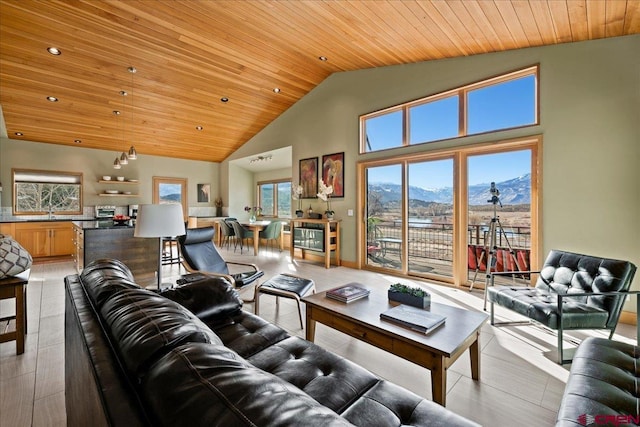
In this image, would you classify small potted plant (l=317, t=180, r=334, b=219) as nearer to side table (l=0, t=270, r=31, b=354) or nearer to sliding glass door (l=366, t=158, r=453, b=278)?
sliding glass door (l=366, t=158, r=453, b=278)

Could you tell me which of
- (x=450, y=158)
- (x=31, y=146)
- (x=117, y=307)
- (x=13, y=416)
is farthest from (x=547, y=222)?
(x=31, y=146)

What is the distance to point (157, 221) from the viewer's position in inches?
92.2

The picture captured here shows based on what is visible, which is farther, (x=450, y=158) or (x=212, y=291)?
(x=450, y=158)

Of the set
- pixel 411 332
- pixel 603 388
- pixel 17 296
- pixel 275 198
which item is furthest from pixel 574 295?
pixel 275 198

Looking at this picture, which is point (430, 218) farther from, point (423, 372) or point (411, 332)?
point (411, 332)

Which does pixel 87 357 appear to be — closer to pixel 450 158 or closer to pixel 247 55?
pixel 450 158

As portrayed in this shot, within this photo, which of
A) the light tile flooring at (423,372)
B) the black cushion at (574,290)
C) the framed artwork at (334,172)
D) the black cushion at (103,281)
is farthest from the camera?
the framed artwork at (334,172)

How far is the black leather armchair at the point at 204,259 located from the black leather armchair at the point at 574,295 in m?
2.47

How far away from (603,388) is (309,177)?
541cm

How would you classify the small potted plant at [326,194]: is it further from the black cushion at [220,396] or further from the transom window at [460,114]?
the black cushion at [220,396]

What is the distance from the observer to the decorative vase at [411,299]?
6.89 feet

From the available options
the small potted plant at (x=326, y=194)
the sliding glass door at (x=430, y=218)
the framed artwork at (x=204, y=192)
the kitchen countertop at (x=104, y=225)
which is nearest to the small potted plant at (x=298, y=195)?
the small potted plant at (x=326, y=194)

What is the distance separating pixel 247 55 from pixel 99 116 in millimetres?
3618

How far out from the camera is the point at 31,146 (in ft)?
21.0
